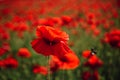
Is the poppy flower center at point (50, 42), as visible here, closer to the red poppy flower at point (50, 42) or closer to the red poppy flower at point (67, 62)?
the red poppy flower at point (50, 42)

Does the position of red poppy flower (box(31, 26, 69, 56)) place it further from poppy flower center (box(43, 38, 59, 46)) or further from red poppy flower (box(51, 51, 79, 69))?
red poppy flower (box(51, 51, 79, 69))

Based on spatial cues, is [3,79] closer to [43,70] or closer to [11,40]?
[43,70]

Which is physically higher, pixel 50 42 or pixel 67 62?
pixel 50 42

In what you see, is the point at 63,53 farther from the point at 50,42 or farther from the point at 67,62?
the point at 67,62

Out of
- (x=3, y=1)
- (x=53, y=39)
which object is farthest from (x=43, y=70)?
(x=3, y=1)

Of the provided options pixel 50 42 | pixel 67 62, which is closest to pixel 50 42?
pixel 50 42

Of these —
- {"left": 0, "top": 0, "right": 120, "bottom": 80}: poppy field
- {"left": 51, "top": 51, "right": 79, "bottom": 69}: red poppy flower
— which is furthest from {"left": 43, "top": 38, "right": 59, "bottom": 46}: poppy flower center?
{"left": 51, "top": 51, "right": 79, "bottom": 69}: red poppy flower

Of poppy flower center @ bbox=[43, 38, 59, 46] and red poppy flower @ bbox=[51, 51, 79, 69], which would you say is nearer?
poppy flower center @ bbox=[43, 38, 59, 46]

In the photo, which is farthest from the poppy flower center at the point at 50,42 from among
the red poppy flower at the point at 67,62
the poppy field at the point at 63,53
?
the red poppy flower at the point at 67,62
